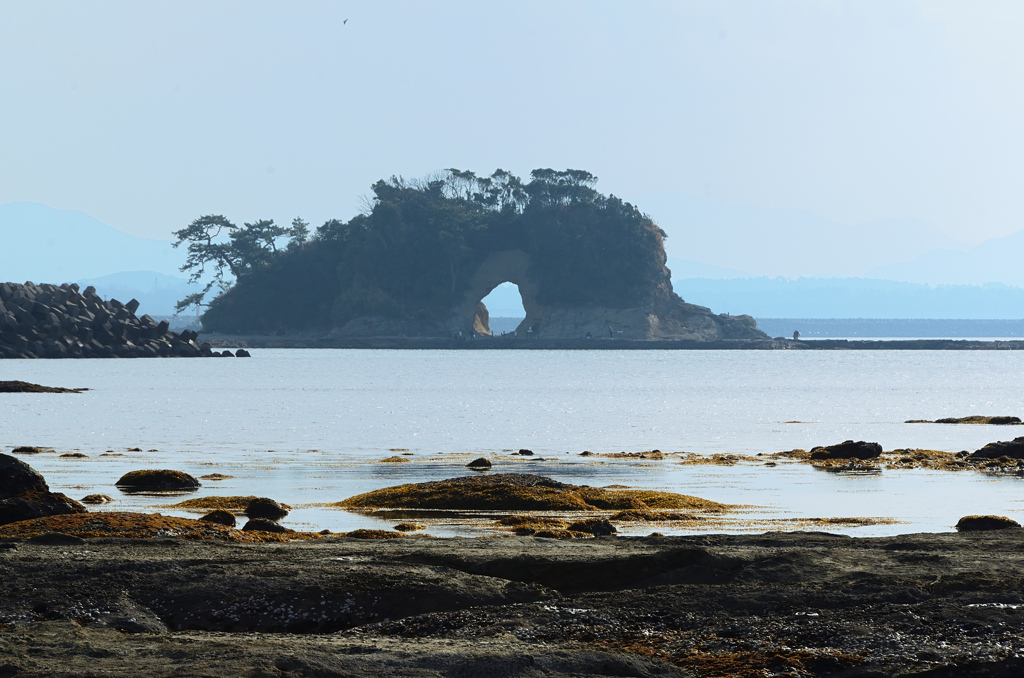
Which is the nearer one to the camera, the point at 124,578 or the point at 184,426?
the point at 124,578

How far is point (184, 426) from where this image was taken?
42094 millimetres

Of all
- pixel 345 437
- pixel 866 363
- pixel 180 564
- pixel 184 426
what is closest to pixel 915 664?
pixel 180 564

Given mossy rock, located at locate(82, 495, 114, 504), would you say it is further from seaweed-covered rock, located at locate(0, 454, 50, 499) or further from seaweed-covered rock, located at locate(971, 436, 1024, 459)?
seaweed-covered rock, located at locate(971, 436, 1024, 459)

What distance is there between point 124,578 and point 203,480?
13870 millimetres

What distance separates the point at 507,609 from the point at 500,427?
34.5m

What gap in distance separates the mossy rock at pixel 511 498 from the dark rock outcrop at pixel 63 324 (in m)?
79.7

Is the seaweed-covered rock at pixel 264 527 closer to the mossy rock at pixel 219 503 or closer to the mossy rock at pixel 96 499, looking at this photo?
the mossy rock at pixel 219 503

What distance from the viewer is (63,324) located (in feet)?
315

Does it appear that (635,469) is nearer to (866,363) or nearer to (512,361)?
(512,361)

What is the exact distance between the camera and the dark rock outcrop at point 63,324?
92938mm

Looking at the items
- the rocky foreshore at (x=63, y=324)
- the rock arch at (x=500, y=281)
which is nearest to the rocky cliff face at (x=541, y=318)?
the rock arch at (x=500, y=281)

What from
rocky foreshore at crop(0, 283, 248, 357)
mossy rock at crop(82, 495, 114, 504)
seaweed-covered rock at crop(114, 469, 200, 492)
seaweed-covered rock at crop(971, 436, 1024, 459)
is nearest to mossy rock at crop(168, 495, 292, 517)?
mossy rock at crop(82, 495, 114, 504)

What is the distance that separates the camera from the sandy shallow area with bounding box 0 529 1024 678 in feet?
24.4

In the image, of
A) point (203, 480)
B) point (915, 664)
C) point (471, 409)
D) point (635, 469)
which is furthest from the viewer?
point (471, 409)
